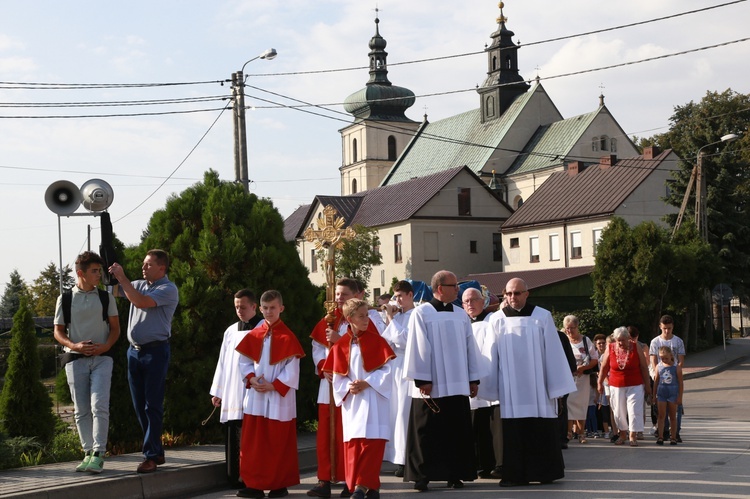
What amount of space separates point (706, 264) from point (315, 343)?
104 ft

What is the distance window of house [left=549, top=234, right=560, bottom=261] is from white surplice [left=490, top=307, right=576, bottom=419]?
4734 centimetres

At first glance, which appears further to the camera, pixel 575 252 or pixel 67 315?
pixel 575 252

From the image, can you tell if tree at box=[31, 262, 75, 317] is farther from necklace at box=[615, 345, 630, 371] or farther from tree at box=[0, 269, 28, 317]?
necklace at box=[615, 345, 630, 371]

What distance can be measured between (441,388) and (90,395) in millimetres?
3386

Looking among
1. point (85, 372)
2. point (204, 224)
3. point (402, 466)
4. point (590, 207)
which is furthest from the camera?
point (590, 207)

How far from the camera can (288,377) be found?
387 inches

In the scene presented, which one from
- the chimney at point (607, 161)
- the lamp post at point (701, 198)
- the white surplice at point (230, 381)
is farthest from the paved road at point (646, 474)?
the chimney at point (607, 161)

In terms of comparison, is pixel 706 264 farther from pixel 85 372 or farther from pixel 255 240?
pixel 85 372

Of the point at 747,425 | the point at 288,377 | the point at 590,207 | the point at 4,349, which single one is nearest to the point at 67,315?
the point at 288,377

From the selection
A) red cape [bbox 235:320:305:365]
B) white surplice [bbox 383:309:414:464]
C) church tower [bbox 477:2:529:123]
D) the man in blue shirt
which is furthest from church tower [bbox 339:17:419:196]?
red cape [bbox 235:320:305:365]

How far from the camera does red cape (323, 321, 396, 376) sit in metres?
9.53

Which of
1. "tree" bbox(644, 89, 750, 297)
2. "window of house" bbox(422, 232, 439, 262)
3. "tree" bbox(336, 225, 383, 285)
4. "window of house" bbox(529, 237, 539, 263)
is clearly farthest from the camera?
"window of house" bbox(422, 232, 439, 262)

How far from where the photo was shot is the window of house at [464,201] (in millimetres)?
66000

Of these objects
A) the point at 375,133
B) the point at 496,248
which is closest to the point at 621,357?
the point at 496,248
